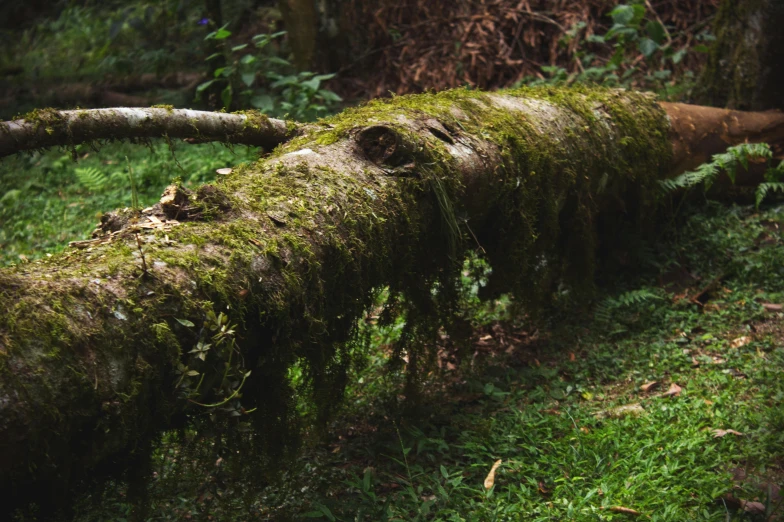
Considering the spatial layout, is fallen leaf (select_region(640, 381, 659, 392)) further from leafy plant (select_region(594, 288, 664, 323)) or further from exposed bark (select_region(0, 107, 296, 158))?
exposed bark (select_region(0, 107, 296, 158))

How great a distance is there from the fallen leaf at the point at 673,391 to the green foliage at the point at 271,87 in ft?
13.3

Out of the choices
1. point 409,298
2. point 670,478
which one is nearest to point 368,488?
point 409,298

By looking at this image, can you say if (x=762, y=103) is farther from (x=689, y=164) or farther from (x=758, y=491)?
(x=758, y=491)

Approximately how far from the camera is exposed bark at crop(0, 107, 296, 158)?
261cm

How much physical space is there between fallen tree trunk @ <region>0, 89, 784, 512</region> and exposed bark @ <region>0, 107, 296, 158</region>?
0.07 metres

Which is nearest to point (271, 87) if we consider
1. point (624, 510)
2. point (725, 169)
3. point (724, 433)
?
point (725, 169)

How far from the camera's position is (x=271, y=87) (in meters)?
6.88

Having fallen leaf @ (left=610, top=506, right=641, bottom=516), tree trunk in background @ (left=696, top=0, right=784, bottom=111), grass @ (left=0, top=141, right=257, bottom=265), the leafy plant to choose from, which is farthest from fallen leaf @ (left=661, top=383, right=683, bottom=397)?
grass @ (left=0, top=141, right=257, bottom=265)

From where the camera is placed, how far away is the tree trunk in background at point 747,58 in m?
5.48

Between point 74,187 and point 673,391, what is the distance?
238 inches

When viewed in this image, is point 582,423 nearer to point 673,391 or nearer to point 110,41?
point 673,391

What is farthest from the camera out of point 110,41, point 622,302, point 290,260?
point 110,41

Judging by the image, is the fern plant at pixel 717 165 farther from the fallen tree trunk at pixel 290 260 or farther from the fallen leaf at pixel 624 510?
the fallen leaf at pixel 624 510

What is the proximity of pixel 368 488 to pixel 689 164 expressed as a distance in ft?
11.7
